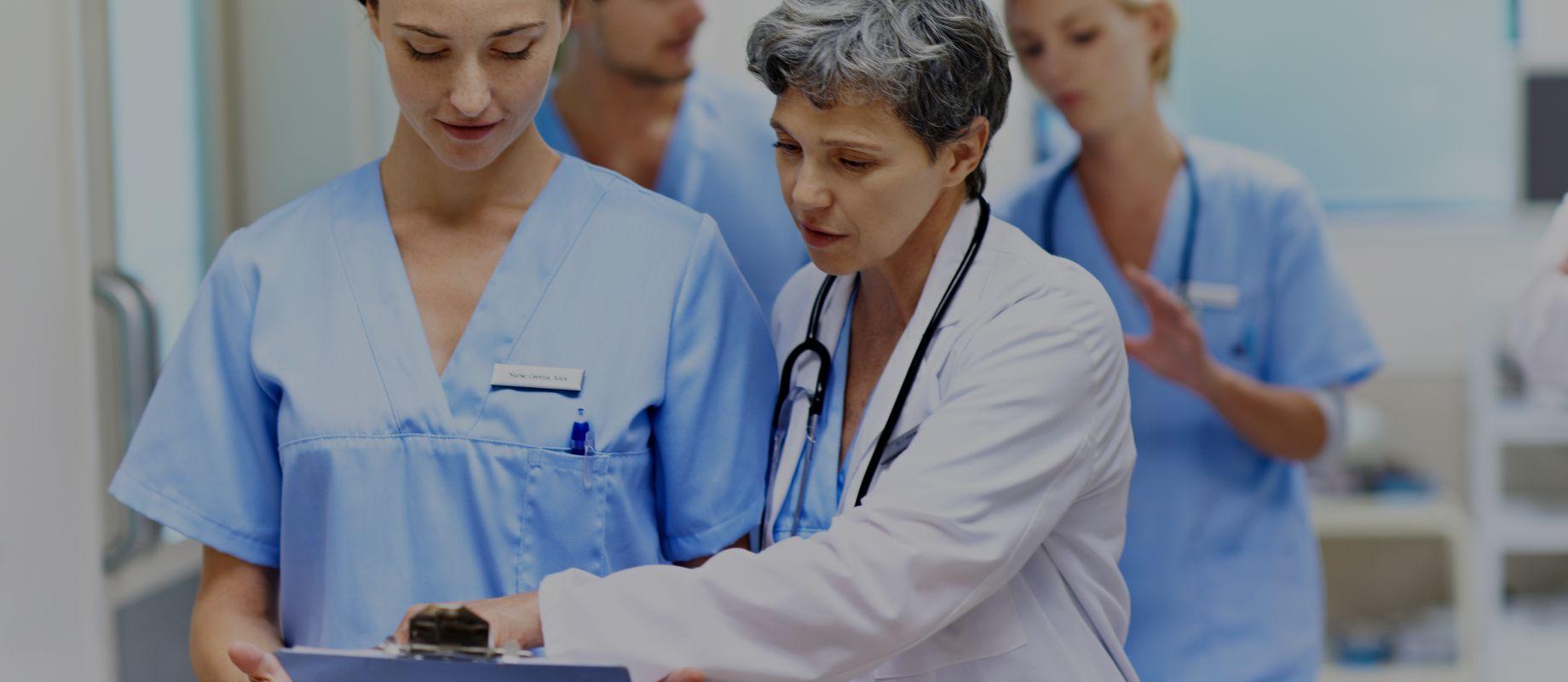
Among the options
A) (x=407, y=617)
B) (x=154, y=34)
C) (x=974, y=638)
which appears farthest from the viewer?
Result: (x=154, y=34)

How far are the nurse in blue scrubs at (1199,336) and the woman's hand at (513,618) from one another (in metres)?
1.02

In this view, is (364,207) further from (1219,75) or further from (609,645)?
(1219,75)

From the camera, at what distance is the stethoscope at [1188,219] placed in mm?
2051

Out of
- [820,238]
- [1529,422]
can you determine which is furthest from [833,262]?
[1529,422]

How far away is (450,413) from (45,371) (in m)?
0.68

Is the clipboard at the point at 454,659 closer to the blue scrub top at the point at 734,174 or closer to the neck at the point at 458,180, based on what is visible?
the neck at the point at 458,180

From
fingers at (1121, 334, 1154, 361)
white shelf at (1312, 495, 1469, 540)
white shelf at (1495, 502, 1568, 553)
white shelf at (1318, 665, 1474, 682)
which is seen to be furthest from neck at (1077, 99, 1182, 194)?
white shelf at (1495, 502, 1568, 553)

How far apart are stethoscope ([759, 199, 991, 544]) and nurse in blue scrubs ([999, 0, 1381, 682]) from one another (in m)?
0.62

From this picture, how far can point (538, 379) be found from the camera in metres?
1.30

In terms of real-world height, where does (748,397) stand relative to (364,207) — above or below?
below

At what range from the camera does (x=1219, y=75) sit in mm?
4422

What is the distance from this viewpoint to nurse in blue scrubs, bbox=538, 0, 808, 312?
1.94 metres

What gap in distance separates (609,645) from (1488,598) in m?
3.25

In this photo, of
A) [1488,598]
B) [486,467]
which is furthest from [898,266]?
[1488,598]
